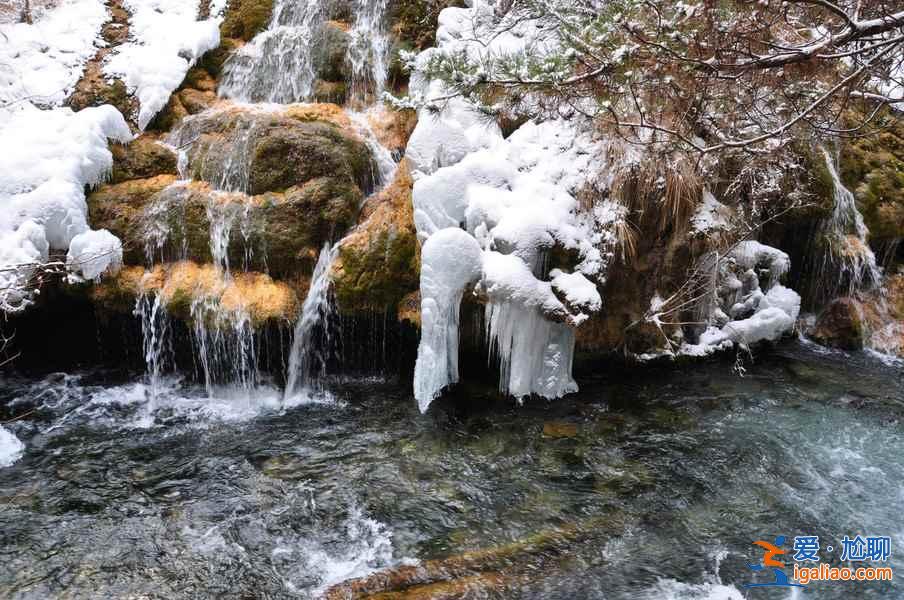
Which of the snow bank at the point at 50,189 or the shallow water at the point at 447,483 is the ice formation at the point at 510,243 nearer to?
the shallow water at the point at 447,483

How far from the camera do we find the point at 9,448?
17.0 ft

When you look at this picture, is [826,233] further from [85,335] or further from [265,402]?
[85,335]

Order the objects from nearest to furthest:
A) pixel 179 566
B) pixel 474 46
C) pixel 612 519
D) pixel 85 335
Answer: pixel 179 566
pixel 612 519
pixel 85 335
pixel 474 46

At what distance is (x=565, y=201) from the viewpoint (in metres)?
5.73

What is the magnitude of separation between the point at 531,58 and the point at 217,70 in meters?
7.11

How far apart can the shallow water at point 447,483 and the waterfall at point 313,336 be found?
0.26 m

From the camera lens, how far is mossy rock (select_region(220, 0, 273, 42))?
914 centimetres

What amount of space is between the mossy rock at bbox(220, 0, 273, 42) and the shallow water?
19.6ft

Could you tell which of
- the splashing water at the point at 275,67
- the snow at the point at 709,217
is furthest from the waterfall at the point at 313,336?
the snow at the point at 709,217

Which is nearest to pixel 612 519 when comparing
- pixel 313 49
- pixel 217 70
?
pixel 313 49

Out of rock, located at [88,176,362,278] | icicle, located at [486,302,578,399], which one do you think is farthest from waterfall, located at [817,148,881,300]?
rock, located at [88,176,362,278]

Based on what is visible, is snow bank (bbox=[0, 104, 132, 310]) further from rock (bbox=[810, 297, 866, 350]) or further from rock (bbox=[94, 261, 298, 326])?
rock (bbox=[810, 297, 866, 350])

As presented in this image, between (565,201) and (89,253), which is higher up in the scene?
(565,201)

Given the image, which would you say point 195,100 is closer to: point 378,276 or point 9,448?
point 378,276
